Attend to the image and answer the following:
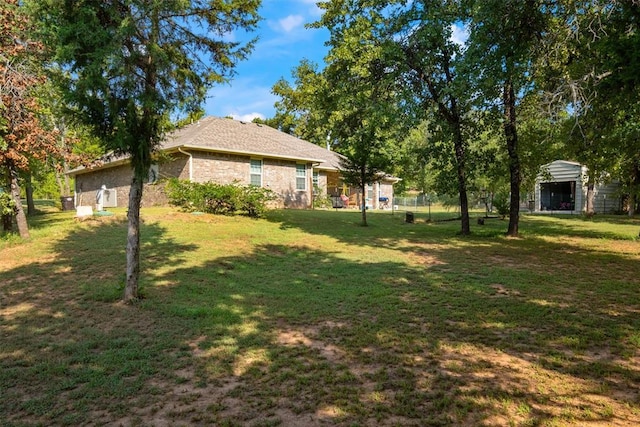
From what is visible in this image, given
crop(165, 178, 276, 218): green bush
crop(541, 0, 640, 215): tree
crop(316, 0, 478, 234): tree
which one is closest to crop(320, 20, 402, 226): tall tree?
crop(316, 0, 478, 234): tree

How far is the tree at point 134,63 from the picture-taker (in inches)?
187

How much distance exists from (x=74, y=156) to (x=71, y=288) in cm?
590

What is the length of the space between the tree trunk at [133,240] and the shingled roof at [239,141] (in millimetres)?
11371

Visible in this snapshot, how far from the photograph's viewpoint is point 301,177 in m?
22.2

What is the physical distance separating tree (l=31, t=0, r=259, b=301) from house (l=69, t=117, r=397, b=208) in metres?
10.8

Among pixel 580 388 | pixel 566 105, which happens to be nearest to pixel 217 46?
pixel 580 388

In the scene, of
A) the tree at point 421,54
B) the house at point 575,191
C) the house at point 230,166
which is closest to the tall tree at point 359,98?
the tree at point 421,54

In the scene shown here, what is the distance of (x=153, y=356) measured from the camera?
13.1ft

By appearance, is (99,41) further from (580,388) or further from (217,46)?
(580,388)

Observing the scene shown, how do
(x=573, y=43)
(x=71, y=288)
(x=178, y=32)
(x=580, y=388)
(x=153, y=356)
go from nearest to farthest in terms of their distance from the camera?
(x=580, y=388) < (x=153, y=356) < (x=178, y=32) < (x=71, y=288) < (x=573, y=43)

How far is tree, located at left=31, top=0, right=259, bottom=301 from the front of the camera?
475 cm

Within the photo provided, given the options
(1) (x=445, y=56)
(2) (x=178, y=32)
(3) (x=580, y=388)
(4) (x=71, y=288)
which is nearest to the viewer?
(3) (x=580, y=388)

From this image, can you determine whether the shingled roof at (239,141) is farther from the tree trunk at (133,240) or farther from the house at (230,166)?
the tree trunk at (133,240)

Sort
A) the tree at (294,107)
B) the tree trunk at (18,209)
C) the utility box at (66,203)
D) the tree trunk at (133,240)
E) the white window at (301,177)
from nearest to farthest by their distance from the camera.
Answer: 1. the tree trunk at (133,240)
2. the tree trunk at (18,209)
3. the white window at (301,177)
4. the utility box at (66,203)
5. the tree at (294,107)
